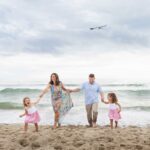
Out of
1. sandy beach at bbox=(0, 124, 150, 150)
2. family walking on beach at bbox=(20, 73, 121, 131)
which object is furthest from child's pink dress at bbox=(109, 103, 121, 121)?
sandy beach at bbox=(0, 124, 150, 150)

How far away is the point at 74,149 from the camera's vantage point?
9.08m

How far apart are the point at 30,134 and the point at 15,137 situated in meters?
0.45

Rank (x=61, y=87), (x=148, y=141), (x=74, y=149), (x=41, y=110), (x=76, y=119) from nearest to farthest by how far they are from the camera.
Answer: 1. (x=74, y=149)
2. (x=148, y=141)
3. (x=61, y=87)
4. (x=76, y=119)
5. (x=41, y=110)

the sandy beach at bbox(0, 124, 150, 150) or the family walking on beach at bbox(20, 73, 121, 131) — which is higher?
the family walking on beach at bbox(20, 73, 121, 131)

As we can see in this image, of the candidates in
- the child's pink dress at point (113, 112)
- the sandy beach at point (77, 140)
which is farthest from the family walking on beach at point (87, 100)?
the sandy beach at point (77, 140)

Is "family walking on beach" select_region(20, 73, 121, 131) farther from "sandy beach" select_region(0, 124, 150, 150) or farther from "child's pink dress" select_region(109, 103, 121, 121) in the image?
"sandy beach" select_region(0, 124, 150, 150)

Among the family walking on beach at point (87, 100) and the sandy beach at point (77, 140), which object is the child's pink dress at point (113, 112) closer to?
the family walking on beach at point (87, 100)

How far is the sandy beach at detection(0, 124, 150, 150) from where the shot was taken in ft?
30.3

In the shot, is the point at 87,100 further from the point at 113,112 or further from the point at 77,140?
the point at 77,140

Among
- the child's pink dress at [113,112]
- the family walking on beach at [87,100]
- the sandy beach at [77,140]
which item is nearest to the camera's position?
the sandy beach at [77,140]

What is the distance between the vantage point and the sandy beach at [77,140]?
9250 mm

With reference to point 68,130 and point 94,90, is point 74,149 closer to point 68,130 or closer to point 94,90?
point 68,130

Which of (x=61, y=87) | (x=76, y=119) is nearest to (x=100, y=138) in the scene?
(x=61, y=87)

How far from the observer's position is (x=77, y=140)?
9766 millimetres
